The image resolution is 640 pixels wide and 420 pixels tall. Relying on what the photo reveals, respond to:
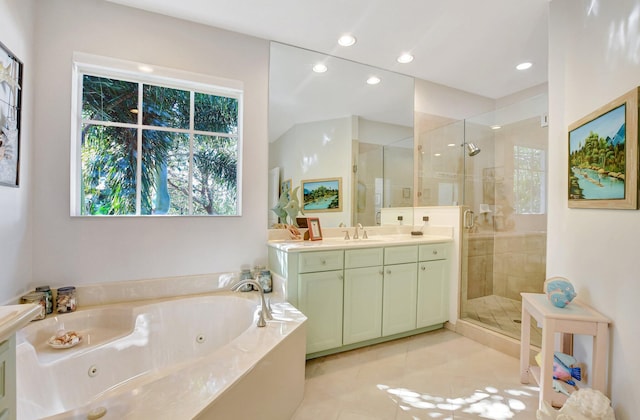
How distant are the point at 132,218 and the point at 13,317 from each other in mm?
1562

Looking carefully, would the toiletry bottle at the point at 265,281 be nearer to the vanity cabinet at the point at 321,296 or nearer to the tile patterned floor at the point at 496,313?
the vanity cabinet at the point at 321,296

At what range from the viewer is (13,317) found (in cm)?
78

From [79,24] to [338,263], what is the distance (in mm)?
2595

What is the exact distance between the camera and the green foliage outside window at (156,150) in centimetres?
221

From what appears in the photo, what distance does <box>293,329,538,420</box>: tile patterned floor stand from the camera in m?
1.76

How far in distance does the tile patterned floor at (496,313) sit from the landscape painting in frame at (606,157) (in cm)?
147

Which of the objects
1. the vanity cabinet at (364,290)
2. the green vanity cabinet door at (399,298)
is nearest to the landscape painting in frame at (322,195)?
the vanity cabinet at (364,290)

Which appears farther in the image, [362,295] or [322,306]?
[362,295]

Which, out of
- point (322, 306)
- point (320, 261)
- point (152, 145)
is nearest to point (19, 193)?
point (152, 145)

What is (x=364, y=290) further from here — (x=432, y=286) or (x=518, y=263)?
(x=518, y=263)

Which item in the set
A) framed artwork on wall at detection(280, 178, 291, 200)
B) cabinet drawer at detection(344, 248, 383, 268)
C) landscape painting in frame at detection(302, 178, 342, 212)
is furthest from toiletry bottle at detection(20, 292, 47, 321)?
cabinet drawer at detection(344, 248, 383, 268)

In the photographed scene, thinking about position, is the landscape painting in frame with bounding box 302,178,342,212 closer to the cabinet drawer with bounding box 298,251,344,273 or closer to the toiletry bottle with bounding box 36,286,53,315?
the cabinet drawer with bounding box 298,251,344,273

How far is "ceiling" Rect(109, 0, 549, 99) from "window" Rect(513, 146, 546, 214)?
93 centimetres

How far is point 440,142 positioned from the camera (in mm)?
3518
